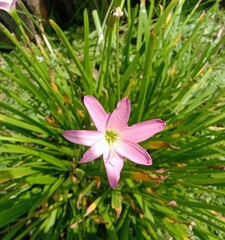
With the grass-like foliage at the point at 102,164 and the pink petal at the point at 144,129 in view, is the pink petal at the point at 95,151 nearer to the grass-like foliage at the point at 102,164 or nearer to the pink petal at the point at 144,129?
the pink petal at the point at 144,129

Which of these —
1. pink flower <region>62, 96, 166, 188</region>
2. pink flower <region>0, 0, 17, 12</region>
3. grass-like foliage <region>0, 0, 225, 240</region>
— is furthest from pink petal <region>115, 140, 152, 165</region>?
pink flower <region>0, 0, 17, 12</region>

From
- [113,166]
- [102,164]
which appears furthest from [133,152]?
[102,164]

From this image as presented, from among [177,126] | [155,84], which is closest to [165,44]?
[155,84]

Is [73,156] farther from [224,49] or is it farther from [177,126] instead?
[224,49]

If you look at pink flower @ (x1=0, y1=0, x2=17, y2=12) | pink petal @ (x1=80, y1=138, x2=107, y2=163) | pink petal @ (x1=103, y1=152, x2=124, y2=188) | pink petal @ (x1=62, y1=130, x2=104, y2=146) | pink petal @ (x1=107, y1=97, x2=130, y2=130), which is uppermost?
pink flower @ (x1=0, y1=0, x2=17, y2=12)

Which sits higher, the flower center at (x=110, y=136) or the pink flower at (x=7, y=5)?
the pink flower at (x=7, y=5)

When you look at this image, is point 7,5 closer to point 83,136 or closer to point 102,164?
point 83,136

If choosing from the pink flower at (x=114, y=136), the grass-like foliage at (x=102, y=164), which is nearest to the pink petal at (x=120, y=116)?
the pink flower at (x=114, y=136)

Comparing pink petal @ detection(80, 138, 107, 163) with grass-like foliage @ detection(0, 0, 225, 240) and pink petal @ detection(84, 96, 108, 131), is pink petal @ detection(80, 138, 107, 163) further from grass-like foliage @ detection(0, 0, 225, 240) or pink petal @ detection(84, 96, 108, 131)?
grass-like foliage @ detection(0, 0, 225, 240)
